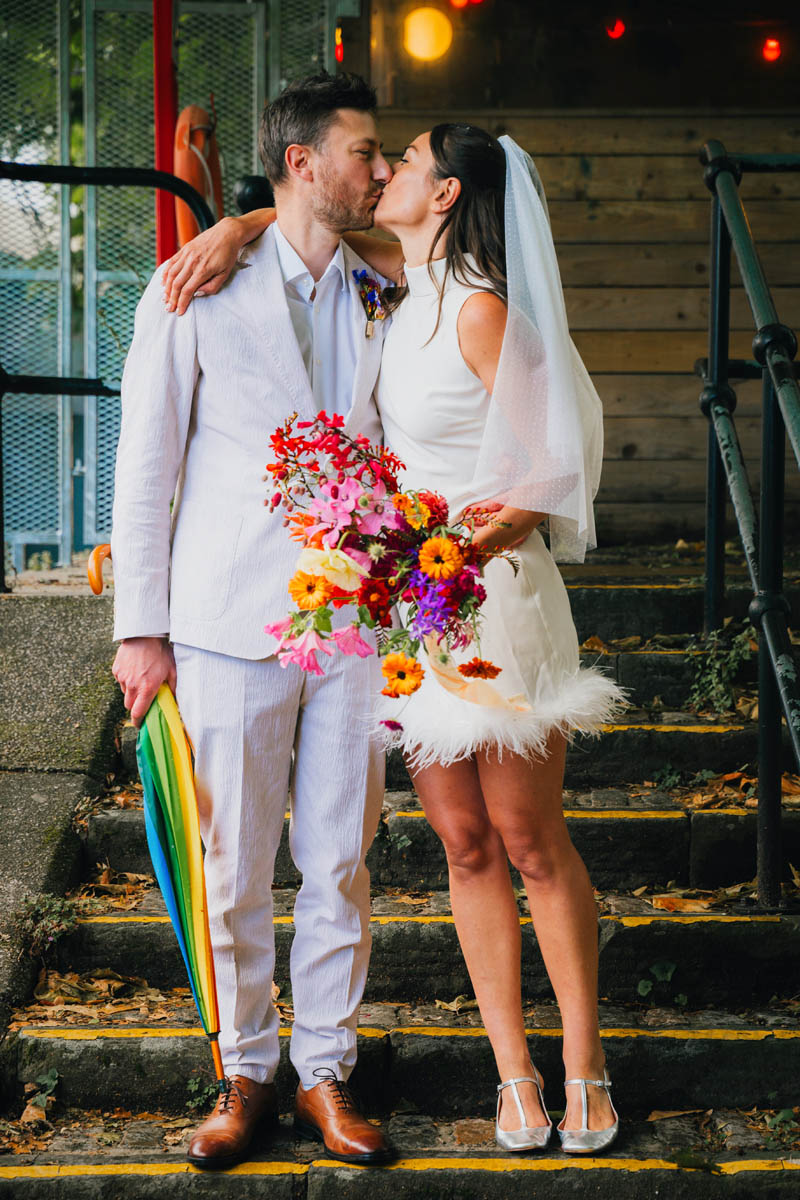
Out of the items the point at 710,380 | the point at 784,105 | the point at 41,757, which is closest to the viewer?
the point at 41,757

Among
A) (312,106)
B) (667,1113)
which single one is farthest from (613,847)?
(312,106)

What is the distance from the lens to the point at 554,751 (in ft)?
7.14

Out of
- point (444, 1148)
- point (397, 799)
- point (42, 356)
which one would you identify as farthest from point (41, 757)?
point (42, 356)

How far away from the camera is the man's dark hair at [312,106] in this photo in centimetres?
221

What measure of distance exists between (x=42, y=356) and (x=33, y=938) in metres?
4.18

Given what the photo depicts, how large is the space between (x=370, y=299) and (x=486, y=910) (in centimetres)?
115

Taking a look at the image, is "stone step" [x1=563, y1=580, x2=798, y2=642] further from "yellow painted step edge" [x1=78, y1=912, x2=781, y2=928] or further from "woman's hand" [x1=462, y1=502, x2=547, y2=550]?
"woman's hand" [x1=462, y1=502, x2=547, y2=550]

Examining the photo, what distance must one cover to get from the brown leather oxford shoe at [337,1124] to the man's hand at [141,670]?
0.74 meters

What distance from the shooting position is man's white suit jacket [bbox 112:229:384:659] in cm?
215

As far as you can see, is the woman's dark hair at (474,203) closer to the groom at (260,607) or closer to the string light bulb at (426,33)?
the groom at (260,607)

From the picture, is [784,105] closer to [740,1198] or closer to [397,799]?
[397,799]

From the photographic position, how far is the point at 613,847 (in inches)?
112

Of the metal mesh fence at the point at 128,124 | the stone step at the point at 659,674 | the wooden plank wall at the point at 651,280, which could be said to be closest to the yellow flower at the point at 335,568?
the stone step at the point at 659,674

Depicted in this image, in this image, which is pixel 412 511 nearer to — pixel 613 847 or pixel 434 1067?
pixel 434 1067
